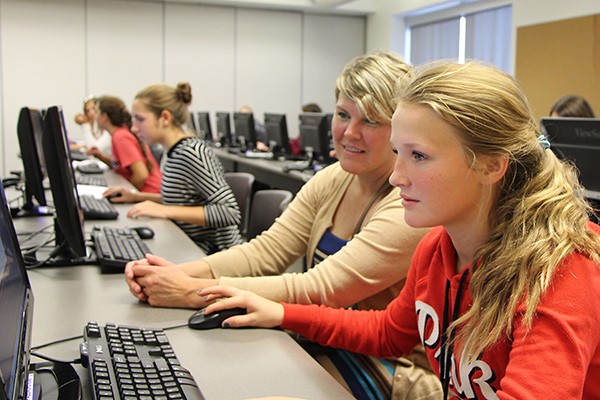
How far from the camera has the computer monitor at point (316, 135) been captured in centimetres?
516

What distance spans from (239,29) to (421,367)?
8153 mm

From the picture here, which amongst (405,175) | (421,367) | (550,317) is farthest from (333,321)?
(550,317)

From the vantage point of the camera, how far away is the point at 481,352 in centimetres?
105

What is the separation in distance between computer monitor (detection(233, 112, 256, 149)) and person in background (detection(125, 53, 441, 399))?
16.6 ft

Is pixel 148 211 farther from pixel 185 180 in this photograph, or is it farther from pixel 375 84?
pixel 375 84

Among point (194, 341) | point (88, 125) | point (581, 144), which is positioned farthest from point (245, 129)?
point (194, 341)

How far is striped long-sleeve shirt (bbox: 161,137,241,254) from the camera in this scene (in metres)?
2.68

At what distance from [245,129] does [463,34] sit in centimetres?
298

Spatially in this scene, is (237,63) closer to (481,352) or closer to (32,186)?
(32,186)

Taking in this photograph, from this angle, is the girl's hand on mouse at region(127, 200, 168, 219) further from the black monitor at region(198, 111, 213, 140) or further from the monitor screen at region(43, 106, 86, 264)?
the black monitor at region(198, 111, 213, 140)

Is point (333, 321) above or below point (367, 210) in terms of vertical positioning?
below

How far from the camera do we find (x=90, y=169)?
15.0 ft

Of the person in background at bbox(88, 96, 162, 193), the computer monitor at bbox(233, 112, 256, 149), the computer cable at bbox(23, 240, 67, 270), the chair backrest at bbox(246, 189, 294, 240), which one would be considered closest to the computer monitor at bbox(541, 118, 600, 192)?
the chair backrest at bbox(246, 189, 294, 240)

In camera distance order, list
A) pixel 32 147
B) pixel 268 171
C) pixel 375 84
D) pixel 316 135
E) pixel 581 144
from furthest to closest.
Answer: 1. pixel 268 171
2. pixel 316 135
3. pixel 32 147
4. pixel 581 144
5. pixel 375 84
